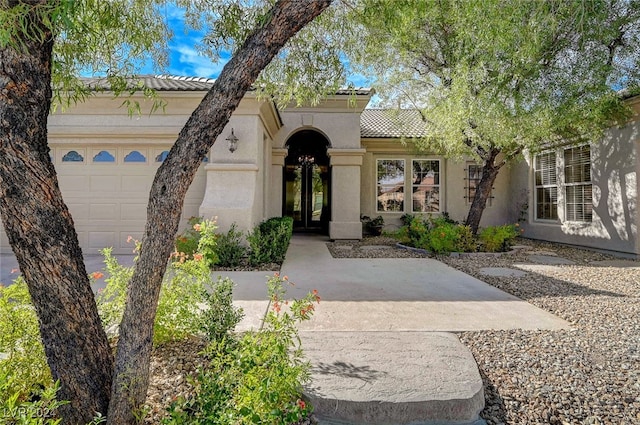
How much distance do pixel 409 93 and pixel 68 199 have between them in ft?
32.9

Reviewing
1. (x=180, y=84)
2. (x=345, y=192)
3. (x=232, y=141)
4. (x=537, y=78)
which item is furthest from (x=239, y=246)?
(x=537, y=78)

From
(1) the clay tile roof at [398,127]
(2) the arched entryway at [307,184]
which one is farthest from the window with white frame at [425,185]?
(2) the arched entryway at [307,184]

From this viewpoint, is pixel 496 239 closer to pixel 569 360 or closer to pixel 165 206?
pixel 569 360

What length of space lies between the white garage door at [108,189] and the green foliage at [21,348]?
644cm

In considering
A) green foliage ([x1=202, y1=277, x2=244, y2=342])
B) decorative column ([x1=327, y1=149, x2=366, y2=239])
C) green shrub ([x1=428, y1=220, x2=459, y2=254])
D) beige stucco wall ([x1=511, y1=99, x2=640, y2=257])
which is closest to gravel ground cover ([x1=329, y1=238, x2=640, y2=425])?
green foliage ([x1=202, y1=277, x2=244, y2=342])

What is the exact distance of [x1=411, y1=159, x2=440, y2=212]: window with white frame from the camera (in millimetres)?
14430

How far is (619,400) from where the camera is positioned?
269cm

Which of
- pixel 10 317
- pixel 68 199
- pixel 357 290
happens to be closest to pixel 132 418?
pixel 10 317

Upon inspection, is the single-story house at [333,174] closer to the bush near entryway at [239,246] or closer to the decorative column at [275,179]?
the decorative column at [275,179]

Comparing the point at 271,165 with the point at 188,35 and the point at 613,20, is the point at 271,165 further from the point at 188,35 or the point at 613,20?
the point at 613,20

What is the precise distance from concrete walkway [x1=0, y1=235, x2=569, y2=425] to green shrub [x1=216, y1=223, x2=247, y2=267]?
2.09 feet

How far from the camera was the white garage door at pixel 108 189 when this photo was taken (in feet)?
Result: 29.4

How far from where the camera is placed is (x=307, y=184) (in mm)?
16156

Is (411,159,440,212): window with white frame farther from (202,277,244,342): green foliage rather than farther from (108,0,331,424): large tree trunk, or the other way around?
(108,0,331,424): large tree trunk
